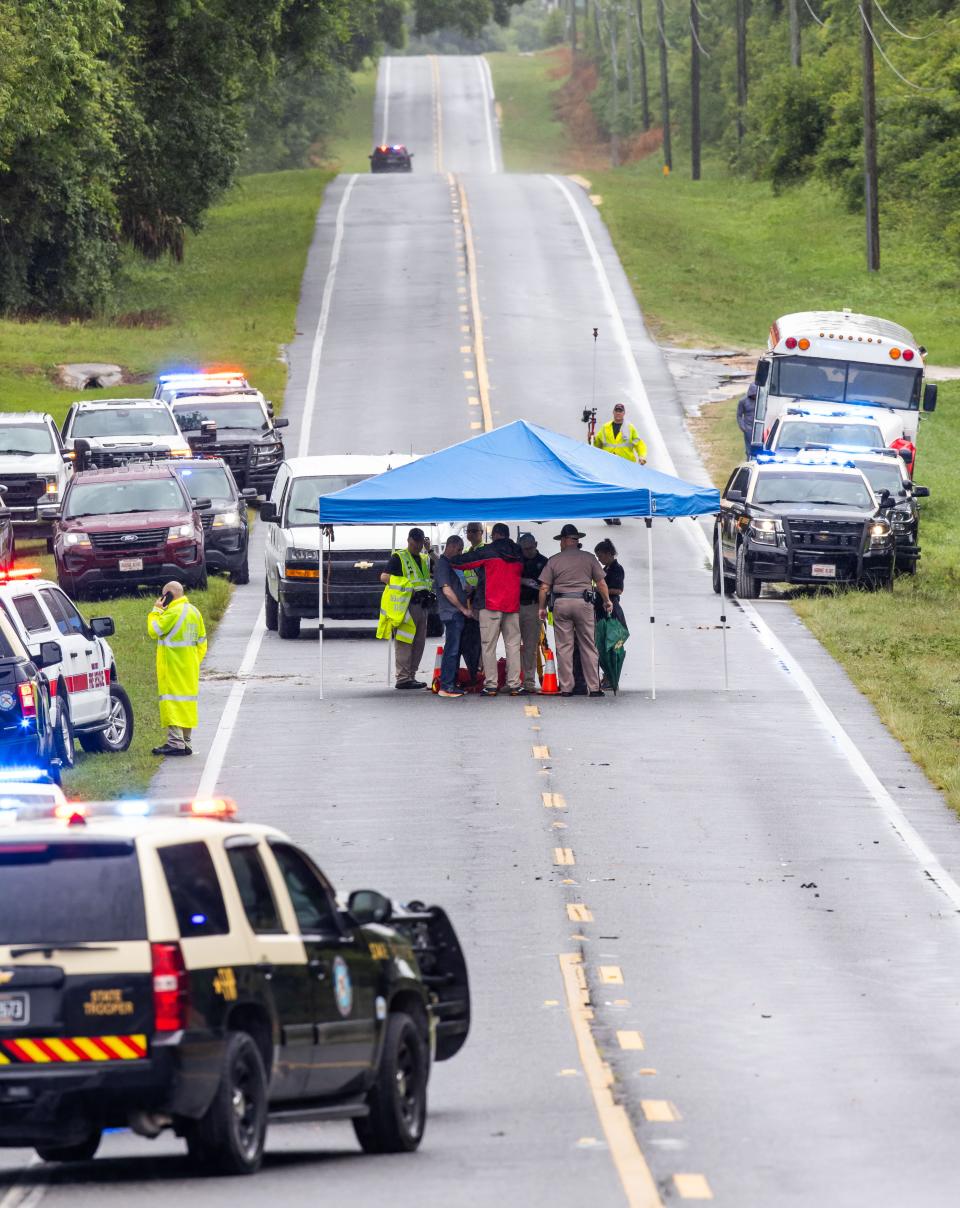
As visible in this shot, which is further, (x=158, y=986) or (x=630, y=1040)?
(x=630, y=1040)

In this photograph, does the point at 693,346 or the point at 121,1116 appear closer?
the point at 121,1116

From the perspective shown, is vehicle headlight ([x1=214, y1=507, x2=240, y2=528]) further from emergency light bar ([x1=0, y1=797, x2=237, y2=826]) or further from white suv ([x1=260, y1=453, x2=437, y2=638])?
emergency light bar ([x1=0, y1=797, x2=237, y2=826])

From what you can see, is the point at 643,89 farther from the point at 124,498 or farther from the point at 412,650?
the point at 412,650

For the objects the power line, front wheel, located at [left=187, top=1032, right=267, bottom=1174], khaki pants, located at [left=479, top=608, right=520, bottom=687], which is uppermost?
front wheel, located at [left=187, top=1032, right=267, bottom=1174]

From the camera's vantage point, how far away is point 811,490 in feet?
109

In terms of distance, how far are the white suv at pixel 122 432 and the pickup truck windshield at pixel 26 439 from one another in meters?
0.43

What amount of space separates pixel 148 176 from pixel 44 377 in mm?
9603

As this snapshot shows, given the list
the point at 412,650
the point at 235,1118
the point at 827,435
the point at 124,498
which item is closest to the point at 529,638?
the point at 412,650

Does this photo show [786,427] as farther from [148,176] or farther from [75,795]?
[148,176]

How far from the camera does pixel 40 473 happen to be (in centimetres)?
3812

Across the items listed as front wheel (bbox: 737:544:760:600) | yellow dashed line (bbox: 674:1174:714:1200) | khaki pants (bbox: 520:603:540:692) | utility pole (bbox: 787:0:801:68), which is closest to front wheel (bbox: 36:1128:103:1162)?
yellow dashed line (bbox: 674:1174:714:1200)

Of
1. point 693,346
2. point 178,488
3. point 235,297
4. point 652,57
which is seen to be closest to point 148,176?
point 235,297

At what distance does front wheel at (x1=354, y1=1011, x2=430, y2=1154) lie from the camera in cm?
1071

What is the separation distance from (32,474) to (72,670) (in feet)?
56.0
